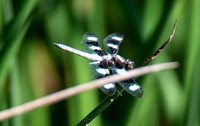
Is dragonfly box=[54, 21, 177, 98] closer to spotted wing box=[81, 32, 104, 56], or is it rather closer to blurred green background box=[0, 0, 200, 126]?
spotted wing box=[81, 32, 104, 56]

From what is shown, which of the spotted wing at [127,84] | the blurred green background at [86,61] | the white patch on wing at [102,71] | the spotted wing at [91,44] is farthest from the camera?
the blurred green background at [86,61]

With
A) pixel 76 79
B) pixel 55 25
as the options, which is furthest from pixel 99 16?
pixel 55 25

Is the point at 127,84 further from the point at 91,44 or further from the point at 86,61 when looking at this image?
the point at 86,61

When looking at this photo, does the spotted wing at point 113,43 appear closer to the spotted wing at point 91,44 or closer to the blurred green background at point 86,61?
the spotted wing at point 91,44

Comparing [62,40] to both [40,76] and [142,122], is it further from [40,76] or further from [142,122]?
[142,122]

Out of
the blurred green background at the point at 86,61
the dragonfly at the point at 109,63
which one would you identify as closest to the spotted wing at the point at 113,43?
the dragonfly at the point at 109,63
